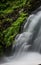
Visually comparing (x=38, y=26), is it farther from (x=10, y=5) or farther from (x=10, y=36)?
(x=10, y=5)

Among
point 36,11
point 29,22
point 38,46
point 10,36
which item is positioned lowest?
point 38,46

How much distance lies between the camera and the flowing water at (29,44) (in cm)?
973

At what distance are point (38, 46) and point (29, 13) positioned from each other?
8.15ft

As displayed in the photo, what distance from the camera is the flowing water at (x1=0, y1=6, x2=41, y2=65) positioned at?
383 inches

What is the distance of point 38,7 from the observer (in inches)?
494

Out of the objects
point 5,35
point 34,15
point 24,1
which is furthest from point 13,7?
point 5,35

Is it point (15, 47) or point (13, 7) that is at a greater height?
point (13, 7)

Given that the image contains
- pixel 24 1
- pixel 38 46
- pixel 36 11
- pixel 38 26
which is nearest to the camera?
pixel 38 46

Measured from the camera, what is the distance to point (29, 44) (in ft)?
34.6

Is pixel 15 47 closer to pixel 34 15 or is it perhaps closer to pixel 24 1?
pixel 34 15

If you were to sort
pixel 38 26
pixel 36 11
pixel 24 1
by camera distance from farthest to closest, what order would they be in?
1. pixel 24 1
2. pixel 36 11
3. pixel 38 26

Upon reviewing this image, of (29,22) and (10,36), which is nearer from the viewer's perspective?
(10,36)

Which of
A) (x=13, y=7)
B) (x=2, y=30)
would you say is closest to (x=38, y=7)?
(x=13, y=7)

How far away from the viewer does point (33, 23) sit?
11.4 m
